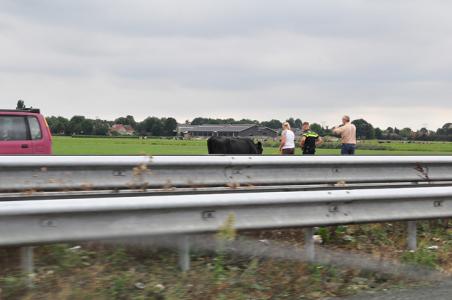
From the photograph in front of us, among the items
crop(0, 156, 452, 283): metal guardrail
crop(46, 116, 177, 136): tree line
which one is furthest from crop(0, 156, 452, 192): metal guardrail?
crop(46, 116, 177, 136): tree line

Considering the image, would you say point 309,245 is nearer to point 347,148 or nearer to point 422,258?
point 422,258

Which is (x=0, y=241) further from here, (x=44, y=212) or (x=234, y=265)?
(x=234, y=265)

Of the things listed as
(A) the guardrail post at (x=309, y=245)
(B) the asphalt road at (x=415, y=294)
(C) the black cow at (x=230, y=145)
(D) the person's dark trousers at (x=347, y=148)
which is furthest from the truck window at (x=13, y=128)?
(D) the person's dark trousers at (x=347, y=148)

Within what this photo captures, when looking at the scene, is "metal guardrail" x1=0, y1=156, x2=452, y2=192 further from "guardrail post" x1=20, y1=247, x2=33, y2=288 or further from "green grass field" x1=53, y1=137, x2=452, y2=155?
"green grass field" x1=53, y1=137, x2=452, y2=155

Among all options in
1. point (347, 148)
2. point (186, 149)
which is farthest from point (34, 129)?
point (186, 149)

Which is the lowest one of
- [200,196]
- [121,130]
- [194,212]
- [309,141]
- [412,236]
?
[412,236]

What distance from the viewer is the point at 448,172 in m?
8.80

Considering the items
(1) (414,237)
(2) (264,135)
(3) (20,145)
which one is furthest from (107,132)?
(1) (414,237)

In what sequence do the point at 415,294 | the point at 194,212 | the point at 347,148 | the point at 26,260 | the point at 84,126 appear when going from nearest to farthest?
the point at 26,260 → the point at 194,212 → the point at 415,294 → the point at 347,148 → the point at 84,126

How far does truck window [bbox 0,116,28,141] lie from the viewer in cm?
→ 1023

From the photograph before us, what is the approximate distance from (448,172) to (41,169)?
6.23 meters

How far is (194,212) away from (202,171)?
10.5 ft

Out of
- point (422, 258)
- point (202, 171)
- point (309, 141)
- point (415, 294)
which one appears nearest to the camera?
point (415, 294)

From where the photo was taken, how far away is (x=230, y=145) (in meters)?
13.5
